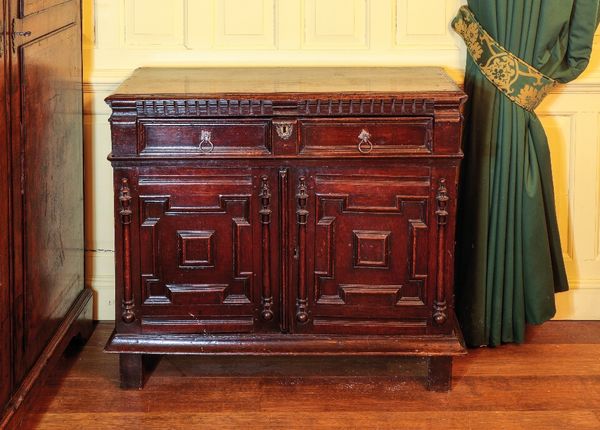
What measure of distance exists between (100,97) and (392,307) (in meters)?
1.23

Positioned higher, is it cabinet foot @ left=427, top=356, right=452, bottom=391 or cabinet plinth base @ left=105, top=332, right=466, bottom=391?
cabinet plinth base @ left=105, top=332, right=466, bottom=391

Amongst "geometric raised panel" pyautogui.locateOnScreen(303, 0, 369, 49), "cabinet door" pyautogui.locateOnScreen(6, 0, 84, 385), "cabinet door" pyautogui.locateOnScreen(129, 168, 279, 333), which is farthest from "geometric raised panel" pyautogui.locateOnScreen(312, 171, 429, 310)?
"cabinet door" pyautogui.locateOnScreen(6, 0, 84, 385)

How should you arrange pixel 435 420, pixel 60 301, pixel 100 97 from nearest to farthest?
pixel 435 420 < pixel 60 301 < pixel 100 97

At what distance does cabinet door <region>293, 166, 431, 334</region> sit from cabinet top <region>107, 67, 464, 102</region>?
0.76ft

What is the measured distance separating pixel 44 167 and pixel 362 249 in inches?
36.9

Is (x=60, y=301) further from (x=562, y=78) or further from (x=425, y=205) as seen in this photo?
(x=562, y=78)

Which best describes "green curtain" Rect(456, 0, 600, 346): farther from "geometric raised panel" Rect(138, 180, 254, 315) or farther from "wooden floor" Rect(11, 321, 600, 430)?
"geometric raised panel" Rect(138, 180, 254, 315)

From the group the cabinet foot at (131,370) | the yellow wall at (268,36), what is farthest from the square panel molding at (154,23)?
the cabinet foot at (131,370)

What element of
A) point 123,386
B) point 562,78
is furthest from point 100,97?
point 562,78

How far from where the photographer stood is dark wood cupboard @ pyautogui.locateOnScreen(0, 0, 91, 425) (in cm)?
281

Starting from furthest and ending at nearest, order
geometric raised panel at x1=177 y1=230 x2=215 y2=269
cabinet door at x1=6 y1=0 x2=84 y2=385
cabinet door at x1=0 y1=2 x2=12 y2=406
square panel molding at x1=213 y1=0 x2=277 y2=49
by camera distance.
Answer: square panel molding at x1=213 y1=0 x2=277 y2=49 < geometric raised panel at x1=177 y1=230 x2=215 y2=269 < cabinet door at x1=6 y1=0 x2=84 y2=385 < cabinet door at x1=0 y1=2 x2=12 y2=406

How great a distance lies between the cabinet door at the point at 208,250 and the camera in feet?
10.3

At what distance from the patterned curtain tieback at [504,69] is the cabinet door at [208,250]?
33.2 inches

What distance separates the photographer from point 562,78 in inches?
139
